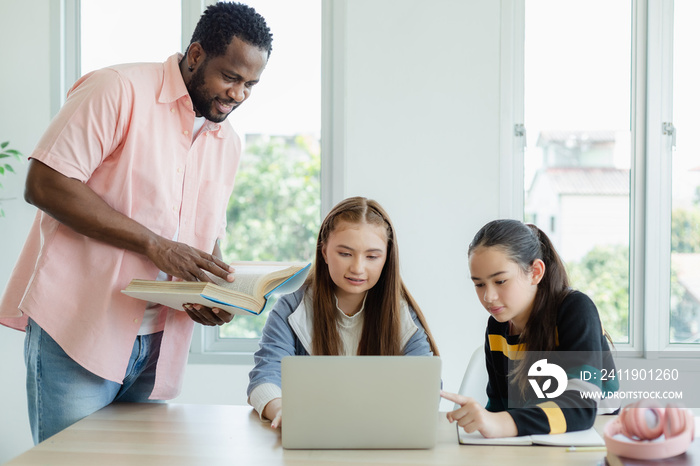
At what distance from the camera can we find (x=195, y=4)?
2.70m

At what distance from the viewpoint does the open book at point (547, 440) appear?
3.84 ft

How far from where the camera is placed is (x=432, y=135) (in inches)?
102

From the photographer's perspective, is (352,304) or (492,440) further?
(352,304)

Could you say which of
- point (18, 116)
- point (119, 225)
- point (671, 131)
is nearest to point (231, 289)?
point (119, 225)

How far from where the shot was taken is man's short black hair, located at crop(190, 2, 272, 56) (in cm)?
146

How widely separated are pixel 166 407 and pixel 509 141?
1.78 m

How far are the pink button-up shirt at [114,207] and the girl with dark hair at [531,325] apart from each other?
2.53 ft

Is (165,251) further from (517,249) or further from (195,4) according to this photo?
(195,4)

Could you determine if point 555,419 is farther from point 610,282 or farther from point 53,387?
point 610,282

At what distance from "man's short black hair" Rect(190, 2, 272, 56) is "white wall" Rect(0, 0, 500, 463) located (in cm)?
113

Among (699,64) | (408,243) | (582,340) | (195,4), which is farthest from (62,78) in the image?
(699,64)

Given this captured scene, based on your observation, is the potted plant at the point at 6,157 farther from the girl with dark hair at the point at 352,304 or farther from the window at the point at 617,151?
the window at the point at 617,151

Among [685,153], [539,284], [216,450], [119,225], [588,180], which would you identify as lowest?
[216,450]

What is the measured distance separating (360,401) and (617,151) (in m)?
2.07
